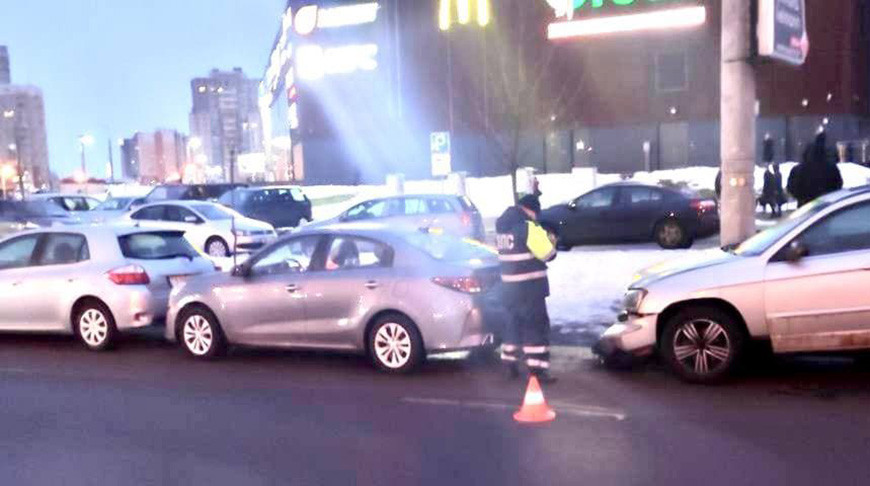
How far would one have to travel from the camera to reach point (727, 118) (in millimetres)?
11742

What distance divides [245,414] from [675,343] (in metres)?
3.81

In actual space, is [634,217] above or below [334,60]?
below

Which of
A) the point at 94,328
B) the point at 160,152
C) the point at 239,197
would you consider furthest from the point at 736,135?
the point at 160,152

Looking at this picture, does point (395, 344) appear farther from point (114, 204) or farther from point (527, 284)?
point (114, 204)

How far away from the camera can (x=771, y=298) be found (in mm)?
7957

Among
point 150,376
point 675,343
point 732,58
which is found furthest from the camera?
point 732,58

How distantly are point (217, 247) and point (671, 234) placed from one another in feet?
34.3

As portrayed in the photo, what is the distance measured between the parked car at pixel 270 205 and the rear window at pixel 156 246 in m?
17.1

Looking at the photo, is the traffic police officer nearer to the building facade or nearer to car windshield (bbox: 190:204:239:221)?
car windshield (bbox: 190:204:239:221)

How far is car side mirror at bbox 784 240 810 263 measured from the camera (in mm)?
7812

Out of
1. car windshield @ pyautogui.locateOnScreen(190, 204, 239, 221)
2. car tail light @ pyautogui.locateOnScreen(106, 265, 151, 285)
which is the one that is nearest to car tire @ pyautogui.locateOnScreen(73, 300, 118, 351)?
car tail light @ pyautogui.locateOnScreen(106, 265, 151, 285)

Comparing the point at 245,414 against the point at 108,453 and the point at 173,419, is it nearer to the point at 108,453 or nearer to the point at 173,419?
the point at 173,419

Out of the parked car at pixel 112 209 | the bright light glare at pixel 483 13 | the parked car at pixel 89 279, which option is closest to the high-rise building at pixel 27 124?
the bright light glare at pixel 483 13

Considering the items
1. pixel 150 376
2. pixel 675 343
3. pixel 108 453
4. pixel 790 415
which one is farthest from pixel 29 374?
pixel 790 415
